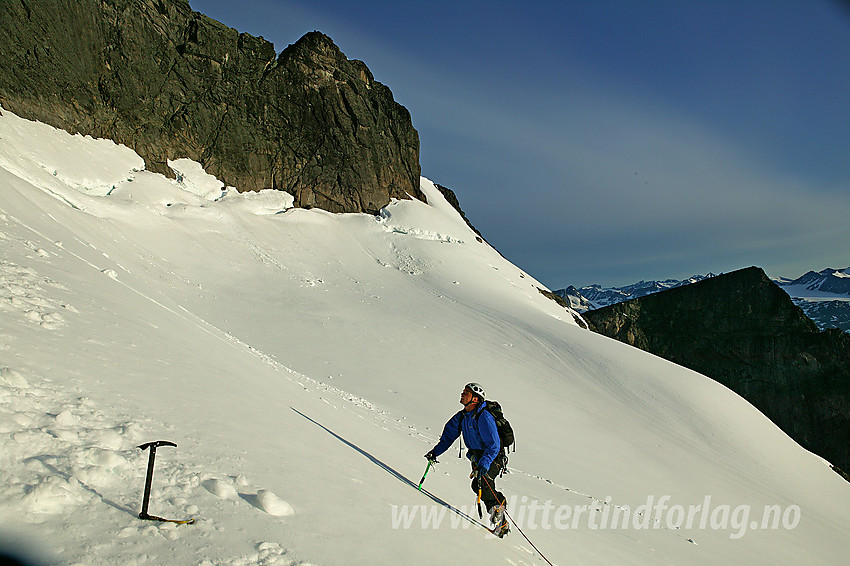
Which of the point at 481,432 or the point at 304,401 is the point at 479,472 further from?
the point at 304,401

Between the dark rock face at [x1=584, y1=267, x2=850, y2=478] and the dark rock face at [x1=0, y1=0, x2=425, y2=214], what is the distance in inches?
1347

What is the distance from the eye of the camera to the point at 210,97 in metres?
32.5

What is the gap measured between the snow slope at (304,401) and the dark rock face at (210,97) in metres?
2.11

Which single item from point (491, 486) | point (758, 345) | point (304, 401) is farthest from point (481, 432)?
point (758, 345)

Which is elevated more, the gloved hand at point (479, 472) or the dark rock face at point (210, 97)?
the dark rock face at point (210, 97)

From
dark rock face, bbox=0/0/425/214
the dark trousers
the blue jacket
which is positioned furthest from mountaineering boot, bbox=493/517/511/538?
dark rock face, bbox=0/0/425/214

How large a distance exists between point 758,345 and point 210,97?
5892cm

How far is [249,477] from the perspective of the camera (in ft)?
14.0

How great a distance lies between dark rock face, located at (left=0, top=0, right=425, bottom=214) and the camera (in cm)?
2402

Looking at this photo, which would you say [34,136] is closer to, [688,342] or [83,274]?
[83,274]

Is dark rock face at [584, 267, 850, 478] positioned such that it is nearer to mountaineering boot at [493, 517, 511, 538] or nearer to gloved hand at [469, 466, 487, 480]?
mountaineering boot at [493, 517, 511, 538]

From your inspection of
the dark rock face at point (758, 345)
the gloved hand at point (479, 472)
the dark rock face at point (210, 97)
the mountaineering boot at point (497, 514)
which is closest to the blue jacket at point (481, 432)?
the gloved hand at point (479, 472)

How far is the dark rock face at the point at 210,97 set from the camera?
78.8ft

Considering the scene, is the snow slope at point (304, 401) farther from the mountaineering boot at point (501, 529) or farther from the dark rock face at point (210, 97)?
the dark rock face at point (210, 97)
